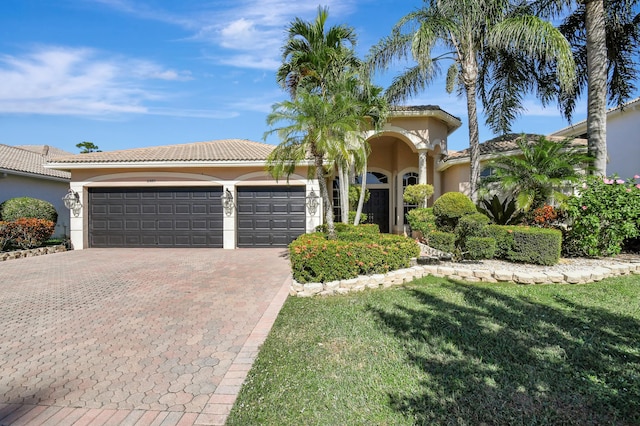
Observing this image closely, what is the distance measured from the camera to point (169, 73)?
12508mm

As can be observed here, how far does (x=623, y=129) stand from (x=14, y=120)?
33.8m

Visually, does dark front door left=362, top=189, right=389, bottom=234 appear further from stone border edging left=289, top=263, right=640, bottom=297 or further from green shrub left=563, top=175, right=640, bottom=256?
stone border edging left=289, top=263, right=640, bottom=297

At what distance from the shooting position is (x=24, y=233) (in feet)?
39.2

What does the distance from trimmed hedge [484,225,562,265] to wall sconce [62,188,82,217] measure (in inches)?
608

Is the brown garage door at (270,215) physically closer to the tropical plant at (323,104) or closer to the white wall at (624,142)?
the tropical plant at (323,104)

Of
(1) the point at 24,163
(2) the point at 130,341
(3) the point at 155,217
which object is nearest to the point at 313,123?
(2) the point at 130,341

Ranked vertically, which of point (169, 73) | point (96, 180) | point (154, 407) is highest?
point (169, 73)

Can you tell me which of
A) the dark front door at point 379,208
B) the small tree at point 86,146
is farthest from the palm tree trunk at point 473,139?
the small tree at point 86,146

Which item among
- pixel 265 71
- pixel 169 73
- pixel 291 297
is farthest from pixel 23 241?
pixel 291 297

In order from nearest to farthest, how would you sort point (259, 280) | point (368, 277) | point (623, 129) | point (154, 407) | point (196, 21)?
1. point (154, 407)
2. point (368, 277)
3. point (259, 280)
4. point (196, 21)
5. point (623, 129)

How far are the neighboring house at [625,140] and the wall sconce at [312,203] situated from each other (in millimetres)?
12902

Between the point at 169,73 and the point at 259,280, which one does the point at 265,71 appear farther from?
the point at 259,280

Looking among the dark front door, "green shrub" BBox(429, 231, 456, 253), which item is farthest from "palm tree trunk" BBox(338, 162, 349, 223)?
the dark front door

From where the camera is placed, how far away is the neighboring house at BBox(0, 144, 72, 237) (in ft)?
46.4
